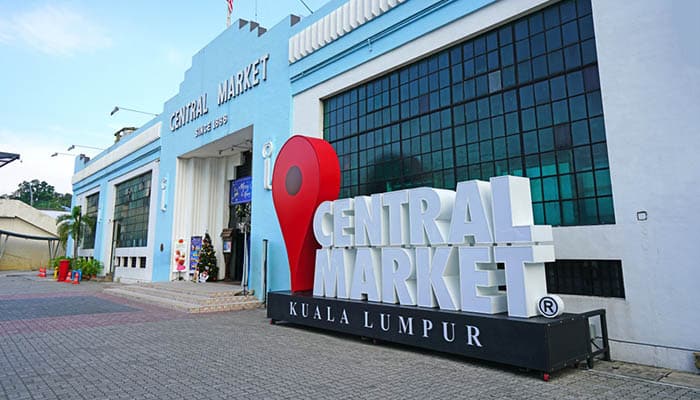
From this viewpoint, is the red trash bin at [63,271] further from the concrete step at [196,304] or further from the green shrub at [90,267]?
the concrete step at [196,304]

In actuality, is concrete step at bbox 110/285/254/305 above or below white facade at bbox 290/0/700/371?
below

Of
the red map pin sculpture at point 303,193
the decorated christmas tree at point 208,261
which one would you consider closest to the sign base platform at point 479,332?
the red map pin sculpture at point 303,193

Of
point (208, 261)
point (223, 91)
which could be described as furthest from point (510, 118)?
point (208, 261)

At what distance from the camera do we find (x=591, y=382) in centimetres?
557

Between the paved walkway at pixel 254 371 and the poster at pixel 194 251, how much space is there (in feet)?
34.4

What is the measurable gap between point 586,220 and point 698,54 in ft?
9.55

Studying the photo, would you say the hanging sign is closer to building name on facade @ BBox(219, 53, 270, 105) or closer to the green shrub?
building name on facade @ BBox(219, 53, 270, 105)

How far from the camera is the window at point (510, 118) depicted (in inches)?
301

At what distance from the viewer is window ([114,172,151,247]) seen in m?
24.2

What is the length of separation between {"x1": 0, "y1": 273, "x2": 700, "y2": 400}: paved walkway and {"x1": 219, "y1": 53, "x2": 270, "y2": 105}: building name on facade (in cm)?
972

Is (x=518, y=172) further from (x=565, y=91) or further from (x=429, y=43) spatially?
(x=429, y=43)

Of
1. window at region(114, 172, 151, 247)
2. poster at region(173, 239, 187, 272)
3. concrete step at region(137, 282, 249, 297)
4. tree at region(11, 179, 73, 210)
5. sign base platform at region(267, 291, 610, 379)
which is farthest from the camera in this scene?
tree at region(11, 179, 73, 210)

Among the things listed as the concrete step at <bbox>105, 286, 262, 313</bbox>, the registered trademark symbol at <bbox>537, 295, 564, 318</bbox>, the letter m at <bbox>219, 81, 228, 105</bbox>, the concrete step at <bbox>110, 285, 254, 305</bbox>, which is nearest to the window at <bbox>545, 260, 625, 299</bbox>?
the registered trademark symbol at <bbox>537, 295, 564, 318</bbox>

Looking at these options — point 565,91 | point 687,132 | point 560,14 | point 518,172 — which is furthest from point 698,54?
point 518,172
